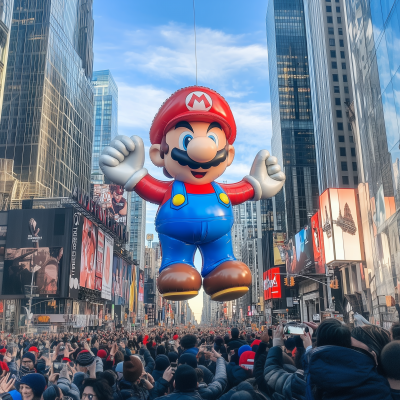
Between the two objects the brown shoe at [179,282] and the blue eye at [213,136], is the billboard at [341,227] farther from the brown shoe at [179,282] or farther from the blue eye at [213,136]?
the brown shoe at [179,282]

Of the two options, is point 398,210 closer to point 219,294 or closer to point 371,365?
point 219,294

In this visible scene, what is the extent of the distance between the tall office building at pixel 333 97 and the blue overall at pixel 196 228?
6179 centimetres

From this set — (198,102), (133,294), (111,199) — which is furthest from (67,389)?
(133,294)

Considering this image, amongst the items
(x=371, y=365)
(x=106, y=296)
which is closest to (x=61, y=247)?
(x=106, y=296)

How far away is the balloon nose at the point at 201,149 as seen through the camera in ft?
21.6

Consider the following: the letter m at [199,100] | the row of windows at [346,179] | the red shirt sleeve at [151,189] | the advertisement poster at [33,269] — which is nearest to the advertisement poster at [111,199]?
the advertisement poster at [33,269]

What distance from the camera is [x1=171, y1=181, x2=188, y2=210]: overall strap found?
6.88 metres

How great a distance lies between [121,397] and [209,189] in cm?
378

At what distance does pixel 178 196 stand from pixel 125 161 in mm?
1166

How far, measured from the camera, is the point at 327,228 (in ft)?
145

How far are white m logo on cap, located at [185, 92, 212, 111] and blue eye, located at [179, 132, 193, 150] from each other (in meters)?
0.44

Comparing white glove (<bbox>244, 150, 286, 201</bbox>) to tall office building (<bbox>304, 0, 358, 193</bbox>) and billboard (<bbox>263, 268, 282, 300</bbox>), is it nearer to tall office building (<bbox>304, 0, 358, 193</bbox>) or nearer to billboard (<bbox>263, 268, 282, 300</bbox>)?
tall office building (<bbox>304, 0, 358, 193</bbox>)

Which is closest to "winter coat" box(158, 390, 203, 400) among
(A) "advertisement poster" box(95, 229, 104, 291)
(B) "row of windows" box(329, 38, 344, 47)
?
(A) "advertisement poster" box(95, 229, 104, 291)

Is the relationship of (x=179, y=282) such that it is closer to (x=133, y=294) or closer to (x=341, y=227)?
(x=341, y=227)
